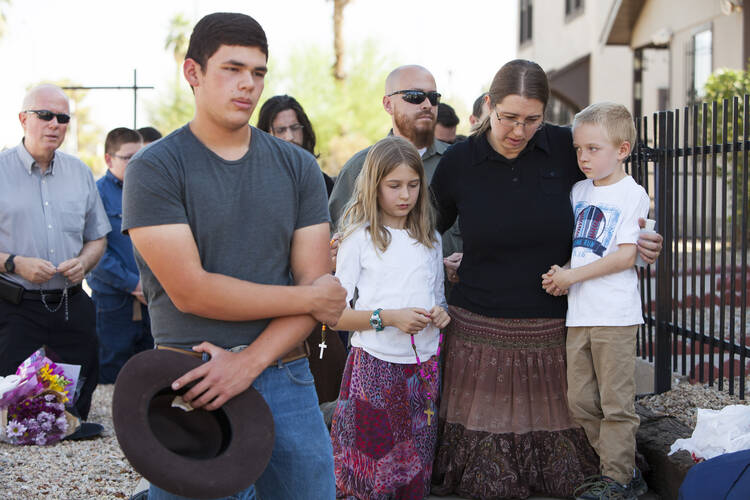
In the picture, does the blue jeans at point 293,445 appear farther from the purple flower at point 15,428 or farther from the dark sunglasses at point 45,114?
the dark sunglasses at point 45,114

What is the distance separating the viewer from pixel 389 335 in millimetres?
3949

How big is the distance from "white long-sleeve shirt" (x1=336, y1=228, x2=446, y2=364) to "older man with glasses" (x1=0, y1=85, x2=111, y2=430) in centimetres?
249

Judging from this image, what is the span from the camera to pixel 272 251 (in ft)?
8.19

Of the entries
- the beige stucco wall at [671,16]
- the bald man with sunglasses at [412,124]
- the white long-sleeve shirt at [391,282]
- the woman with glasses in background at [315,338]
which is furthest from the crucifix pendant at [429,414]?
the beige stucco wall at [671,16]

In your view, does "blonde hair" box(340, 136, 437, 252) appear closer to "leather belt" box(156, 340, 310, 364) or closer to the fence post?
"leather belt" box(156, 340, 310, 364)

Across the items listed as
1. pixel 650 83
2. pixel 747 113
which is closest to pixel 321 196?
pixel 747 113

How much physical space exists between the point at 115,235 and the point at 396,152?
425 cm

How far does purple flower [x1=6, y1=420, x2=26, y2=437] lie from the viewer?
509cm

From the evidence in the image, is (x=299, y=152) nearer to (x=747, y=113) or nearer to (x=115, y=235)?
(x=747, y=113)

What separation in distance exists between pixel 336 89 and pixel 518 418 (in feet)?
92.1

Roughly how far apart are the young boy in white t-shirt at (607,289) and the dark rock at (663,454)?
0.63 feet

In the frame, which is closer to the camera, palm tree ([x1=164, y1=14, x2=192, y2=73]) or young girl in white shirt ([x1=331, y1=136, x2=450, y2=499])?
young girl in white shirt ([x1=331, y1=136, x2=450, y2=499])

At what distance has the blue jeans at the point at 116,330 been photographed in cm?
750

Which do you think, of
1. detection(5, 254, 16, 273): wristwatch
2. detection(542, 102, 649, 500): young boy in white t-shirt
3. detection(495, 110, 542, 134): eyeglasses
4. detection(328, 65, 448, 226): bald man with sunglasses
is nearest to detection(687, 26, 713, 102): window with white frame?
detection(328, 65, 448, 226): bald man with sunglasses
